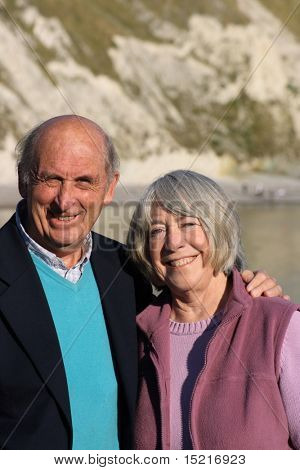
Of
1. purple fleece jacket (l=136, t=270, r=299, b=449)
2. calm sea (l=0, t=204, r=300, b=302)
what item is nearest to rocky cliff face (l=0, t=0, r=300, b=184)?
calm sea (l=0, t=204, r=300, b=302)

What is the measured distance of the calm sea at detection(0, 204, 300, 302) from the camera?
1603cm

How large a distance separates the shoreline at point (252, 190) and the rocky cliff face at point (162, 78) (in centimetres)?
176

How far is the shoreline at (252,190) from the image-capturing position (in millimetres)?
30969

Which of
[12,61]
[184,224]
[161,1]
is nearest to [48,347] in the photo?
[184,224]

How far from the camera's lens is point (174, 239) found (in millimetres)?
3881

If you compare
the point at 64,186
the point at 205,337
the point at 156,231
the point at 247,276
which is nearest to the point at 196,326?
the point at 205,337

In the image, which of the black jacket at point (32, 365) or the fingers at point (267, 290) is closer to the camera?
the black jacket at point (32, 365)

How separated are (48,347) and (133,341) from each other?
1.58 ft

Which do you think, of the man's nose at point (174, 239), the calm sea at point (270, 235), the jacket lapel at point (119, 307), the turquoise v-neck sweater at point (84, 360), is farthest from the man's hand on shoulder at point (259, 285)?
the calm sea at point (270, 235)

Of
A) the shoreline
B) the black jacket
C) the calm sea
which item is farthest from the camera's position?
the shoreline

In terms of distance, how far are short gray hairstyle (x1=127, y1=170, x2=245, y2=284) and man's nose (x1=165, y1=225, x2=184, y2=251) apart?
0.08 meters

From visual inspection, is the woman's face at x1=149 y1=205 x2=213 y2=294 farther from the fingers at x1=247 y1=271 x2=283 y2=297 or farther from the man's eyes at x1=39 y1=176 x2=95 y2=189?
the man's eyes at x1=39 y1=176 x2=95 y2=189

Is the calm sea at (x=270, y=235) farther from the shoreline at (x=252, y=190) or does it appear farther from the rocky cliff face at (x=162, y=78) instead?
the rocky cliff face at (x=162, y=78)

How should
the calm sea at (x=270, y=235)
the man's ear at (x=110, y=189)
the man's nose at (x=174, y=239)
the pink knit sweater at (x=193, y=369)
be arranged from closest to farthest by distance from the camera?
the pink knit sweater at (x=193, y=369), the man's nose at (x=174, y=239), the man's ear at (x=110, y=189), the calm sea at (x=270, y=235)
